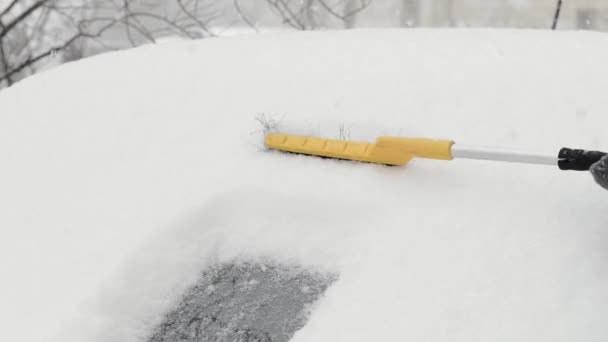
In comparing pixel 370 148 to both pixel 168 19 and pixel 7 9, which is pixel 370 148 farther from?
pixel 7 9

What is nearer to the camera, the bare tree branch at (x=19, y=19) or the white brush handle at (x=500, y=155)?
the white brush handle at (x=500, y=155)

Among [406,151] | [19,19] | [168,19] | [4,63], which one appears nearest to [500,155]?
[406,151]

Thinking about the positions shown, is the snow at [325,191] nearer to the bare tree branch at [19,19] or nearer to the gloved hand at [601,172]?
the gloved hand at [601,172]

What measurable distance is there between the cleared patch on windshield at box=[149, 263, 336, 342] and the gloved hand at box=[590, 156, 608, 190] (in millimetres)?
690

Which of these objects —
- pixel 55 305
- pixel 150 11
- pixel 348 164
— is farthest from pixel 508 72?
pixel 150 11

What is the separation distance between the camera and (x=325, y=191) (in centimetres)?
205

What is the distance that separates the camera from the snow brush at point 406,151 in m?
1.77

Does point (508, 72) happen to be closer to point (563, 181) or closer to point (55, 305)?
point (563, 181)

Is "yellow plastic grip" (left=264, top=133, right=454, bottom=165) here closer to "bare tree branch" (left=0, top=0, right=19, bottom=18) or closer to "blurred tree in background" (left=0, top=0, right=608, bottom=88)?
"blurred tree in background" (left=0, top=0, right=608, bottom=88)

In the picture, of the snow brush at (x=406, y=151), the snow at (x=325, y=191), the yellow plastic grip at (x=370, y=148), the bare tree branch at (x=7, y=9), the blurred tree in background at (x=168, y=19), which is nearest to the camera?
the snow at (x=325, y=191)

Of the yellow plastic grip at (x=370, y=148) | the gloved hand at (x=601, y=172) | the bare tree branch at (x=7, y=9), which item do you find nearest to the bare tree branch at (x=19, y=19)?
the bare tree branch at (x=7, y=9)

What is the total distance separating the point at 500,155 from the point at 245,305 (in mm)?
781

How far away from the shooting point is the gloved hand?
163 cm

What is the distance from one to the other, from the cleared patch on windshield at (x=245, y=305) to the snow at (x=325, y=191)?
50 mm
